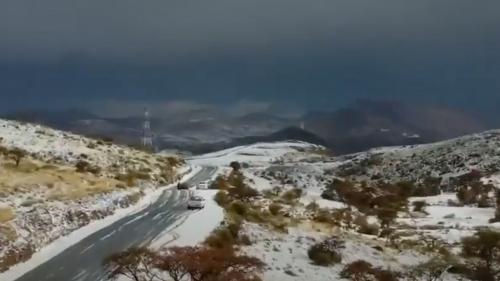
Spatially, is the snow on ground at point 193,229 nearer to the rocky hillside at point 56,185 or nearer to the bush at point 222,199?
the bush at point 222,199

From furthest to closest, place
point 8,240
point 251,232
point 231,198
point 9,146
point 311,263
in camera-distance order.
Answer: point 9,146 → point 231,198 → point 251,232 → point 311,263 → point 8,240

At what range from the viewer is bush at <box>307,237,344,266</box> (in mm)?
35166

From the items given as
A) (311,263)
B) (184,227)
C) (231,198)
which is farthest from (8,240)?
(231,198)

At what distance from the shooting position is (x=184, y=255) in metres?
22.3

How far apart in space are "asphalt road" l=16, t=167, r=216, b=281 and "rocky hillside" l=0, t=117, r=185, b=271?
181 cm

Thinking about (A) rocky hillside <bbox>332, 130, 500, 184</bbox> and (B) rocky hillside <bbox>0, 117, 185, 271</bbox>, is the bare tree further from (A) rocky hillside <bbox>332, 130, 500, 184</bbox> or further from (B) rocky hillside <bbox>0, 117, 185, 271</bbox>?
(A) rocky hillside <bbox>332, 130, 500, 184</bbox>

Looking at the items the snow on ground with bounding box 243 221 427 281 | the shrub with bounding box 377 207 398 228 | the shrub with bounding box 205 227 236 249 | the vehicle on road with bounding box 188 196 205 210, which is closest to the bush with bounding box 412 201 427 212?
the shrub with bounding box 377 207 398 228

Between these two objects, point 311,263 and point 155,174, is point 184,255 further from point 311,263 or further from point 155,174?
point 155,174

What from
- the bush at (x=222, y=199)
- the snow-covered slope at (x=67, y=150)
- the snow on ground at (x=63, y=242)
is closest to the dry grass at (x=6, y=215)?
the snow on ground at (x=63, y=242)

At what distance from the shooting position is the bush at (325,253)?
35.2 metres

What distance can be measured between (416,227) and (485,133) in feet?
366

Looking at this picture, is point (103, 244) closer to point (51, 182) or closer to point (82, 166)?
point (51, 182)

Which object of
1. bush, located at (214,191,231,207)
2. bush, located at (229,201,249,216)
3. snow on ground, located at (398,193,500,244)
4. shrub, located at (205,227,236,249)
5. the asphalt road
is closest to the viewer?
the asphalt road

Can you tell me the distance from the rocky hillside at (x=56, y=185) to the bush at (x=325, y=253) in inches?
583
